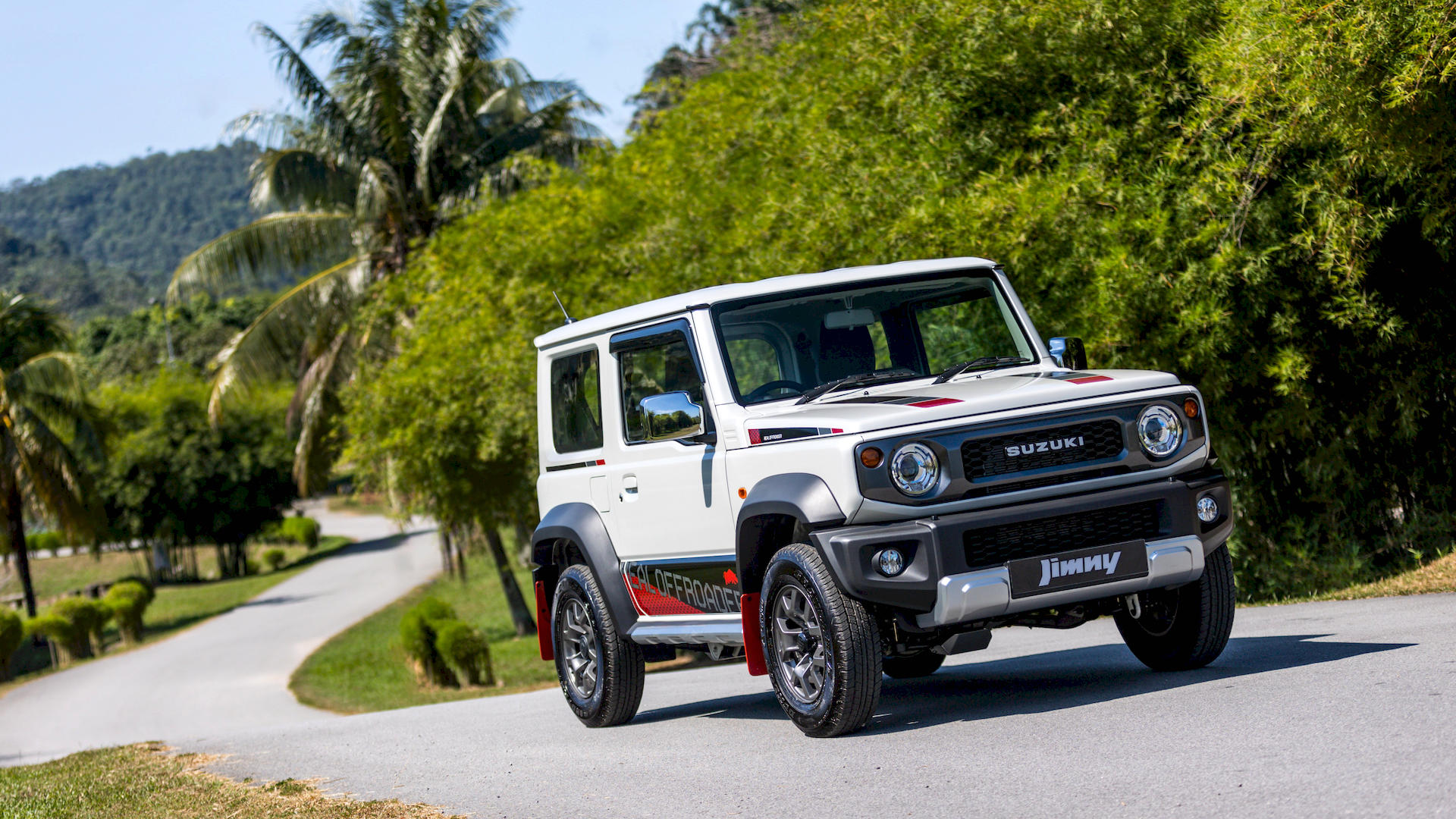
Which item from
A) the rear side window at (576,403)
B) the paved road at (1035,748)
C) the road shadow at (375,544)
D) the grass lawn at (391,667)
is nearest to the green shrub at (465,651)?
the grass lawn at (391,667)

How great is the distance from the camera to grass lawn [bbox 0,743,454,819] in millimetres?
6555

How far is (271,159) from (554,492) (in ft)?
73.8

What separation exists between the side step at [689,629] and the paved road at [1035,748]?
0.51 m

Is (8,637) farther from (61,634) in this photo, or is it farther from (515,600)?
(515,600)

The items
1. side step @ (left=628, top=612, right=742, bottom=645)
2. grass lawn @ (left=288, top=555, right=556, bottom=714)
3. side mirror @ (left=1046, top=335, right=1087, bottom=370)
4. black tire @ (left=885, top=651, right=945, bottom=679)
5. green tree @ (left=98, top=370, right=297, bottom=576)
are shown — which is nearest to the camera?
side step @ (left=628, top=612, right=742, bottom=645)

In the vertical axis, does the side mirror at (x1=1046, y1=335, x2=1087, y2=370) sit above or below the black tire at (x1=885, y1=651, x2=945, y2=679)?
above

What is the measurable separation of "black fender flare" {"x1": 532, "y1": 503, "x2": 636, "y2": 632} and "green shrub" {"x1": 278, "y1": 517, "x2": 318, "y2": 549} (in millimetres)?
50351

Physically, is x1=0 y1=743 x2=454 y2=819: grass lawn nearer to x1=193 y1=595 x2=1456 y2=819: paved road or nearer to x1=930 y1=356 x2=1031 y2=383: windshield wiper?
x1=193 y1=595 x2=1456 y2=819: paved road

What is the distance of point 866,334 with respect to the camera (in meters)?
7.64

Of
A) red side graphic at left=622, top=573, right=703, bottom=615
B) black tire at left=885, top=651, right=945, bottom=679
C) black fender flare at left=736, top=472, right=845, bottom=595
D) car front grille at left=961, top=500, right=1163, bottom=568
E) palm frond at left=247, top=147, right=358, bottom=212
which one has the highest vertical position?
palm frond at left=247, top=147, right=358, bottom=212

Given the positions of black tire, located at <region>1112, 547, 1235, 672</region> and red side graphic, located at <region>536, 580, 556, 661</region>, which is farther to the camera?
red side graphic, located at <region>536, 580, 556, 661</region>

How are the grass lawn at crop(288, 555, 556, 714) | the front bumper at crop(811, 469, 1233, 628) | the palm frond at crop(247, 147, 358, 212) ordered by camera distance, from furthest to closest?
1. the palm frond at crop(247, 147, 358, 212)
2. the grass lawn at crop(288, 555, 556, 714)
3. the front bumper at crop(811, 469, 1233, 628)

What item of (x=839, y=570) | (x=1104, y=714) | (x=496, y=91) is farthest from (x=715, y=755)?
(x=496, y=91)

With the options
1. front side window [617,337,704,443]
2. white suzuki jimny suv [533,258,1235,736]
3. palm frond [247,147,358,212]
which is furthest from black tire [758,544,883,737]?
palm frond [247,147,358,212]
